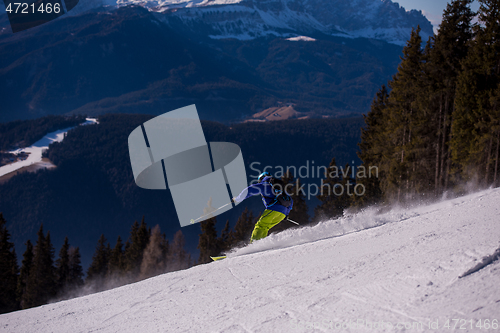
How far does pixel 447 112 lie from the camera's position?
69.2 feet

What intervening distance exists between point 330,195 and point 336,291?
32760 mm

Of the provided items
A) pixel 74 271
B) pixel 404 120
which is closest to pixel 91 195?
pixel 74 271

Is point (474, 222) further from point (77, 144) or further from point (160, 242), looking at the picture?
point (77, 144)

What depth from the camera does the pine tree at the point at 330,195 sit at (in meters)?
35.7

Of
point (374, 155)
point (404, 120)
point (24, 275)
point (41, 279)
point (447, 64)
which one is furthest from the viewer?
point (24, 275)

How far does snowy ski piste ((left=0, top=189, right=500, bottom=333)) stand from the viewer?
3.91 m

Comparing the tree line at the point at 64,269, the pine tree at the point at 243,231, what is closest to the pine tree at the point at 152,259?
the tree line at the point at 64,269

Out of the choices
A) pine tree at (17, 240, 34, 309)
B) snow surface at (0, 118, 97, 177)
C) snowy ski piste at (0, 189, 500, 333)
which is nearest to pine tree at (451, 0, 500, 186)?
snowy ski piste at (0, 189, 500, 333)

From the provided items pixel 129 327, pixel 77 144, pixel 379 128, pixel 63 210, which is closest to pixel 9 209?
pixel 63 210

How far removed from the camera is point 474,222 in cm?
656

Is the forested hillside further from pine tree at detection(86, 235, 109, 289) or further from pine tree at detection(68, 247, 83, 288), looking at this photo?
pine tree at detection(68, 247, 83, 288)

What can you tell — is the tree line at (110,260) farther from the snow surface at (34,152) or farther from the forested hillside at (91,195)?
the snow surface at (34,152)

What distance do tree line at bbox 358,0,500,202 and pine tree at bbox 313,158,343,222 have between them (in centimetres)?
872

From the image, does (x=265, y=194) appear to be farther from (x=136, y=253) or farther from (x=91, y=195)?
(x=91, y=195)
